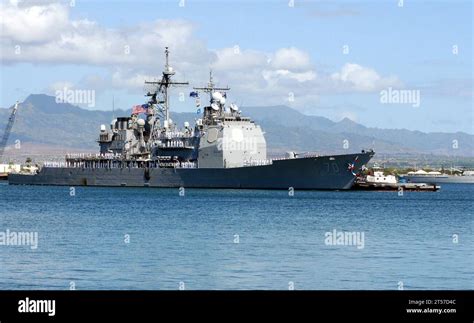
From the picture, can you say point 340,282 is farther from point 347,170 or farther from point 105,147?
point 105,147

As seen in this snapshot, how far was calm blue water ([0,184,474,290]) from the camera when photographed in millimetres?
30234

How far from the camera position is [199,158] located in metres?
94.8

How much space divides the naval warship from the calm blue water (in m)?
18.9

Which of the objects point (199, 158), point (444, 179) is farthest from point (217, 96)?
point (444, 179)

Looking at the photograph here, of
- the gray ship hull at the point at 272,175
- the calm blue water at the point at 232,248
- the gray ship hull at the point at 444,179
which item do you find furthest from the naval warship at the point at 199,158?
the gray ship hull at the point at 444,179

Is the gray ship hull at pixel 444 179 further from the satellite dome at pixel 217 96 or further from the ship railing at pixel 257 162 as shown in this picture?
the satellite dome at pixel 217 96

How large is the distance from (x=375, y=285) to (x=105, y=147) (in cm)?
8396

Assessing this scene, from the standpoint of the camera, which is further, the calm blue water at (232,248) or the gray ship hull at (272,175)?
the gray ship hull at (272,175)

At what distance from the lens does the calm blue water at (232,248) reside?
1190 inches

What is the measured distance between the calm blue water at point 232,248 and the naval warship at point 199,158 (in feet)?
62.1

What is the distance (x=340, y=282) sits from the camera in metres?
29.8

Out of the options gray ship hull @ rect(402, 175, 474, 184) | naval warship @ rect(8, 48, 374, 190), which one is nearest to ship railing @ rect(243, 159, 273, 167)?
naval warship @ rect(8, 48, 374, 190)
